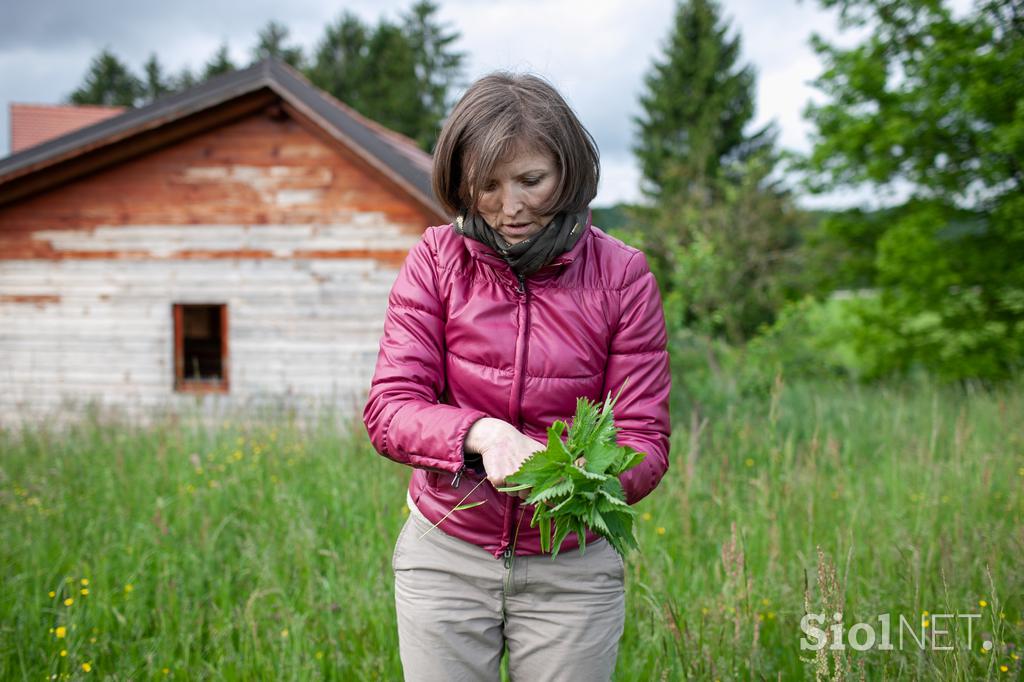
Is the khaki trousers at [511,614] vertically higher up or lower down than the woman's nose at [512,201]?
lower down

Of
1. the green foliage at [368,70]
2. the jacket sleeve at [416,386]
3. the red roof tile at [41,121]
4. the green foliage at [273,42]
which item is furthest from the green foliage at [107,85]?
the jacket sleeve at [416,386]

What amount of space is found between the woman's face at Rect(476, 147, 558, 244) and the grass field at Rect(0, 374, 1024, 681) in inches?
45.4

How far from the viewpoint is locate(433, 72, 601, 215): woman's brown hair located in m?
1.65

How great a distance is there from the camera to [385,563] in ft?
12.1

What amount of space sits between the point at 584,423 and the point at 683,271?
652 centimetres

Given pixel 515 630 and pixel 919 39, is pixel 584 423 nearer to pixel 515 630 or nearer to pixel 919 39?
pixel 515 630

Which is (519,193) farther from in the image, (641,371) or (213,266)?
(213,266)

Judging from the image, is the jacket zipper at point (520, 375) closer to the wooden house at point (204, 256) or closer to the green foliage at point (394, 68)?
the wooden house at point (204, 256)

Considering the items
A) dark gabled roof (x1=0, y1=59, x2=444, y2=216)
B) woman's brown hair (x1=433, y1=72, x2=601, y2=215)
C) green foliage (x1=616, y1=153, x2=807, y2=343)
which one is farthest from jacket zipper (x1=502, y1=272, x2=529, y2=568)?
green foliage (x1=616, y1=153, x2=807, y2=343)

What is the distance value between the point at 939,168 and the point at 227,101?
31.3 ft

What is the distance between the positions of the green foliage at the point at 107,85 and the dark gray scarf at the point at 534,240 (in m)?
49.6

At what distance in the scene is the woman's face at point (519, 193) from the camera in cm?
167

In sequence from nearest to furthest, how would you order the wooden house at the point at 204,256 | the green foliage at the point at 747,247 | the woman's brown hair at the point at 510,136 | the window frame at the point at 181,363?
the woman's brown hair at the point at 510,136
the wooden house at the point at 204,256
the window frame at the point at 181,363
the green foliage at the point at 747,247

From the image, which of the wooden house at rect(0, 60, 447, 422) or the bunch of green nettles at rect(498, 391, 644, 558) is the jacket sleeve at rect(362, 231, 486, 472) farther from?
the wooden house at rect(0, 60, 447, 422)
